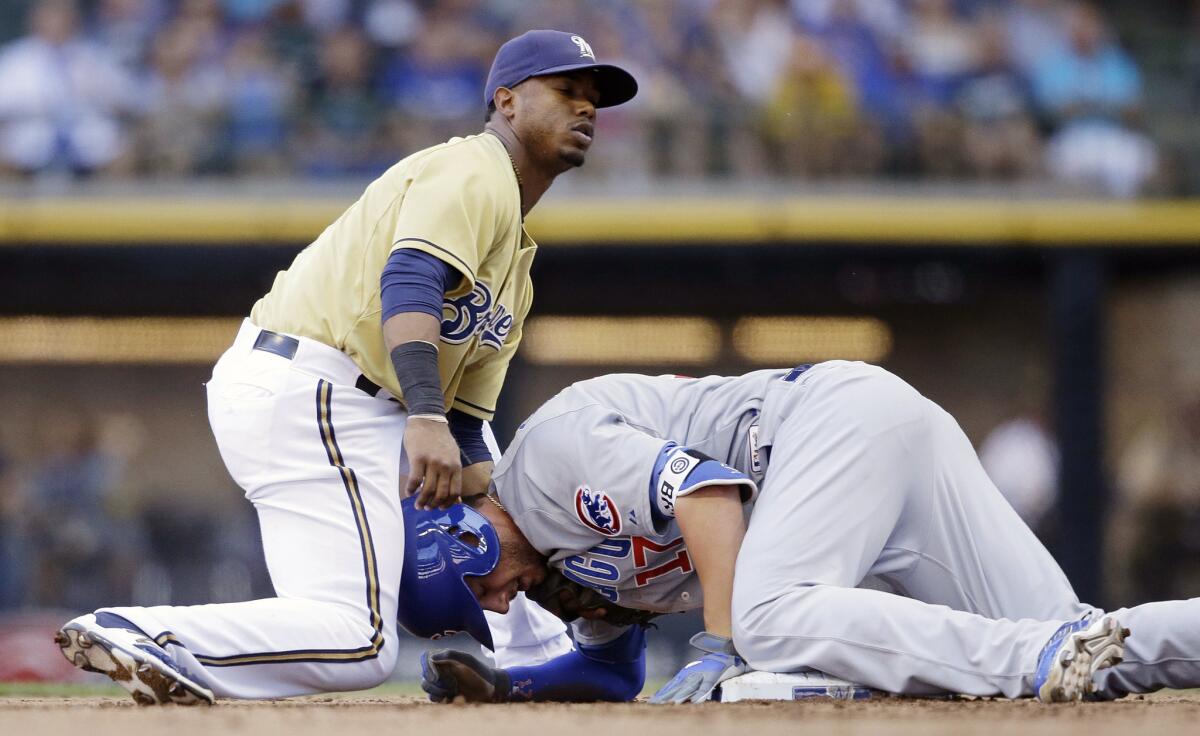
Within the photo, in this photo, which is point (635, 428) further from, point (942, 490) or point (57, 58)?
point (57, 58)

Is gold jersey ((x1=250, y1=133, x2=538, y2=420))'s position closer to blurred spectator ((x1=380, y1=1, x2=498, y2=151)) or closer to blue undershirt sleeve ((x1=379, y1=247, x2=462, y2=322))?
blue undershirt sleeve ((x1=379, y1=247, x2=462, y2=322))

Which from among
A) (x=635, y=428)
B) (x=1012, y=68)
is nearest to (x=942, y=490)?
(x=635, y=428)

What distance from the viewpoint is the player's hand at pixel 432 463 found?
11.4ft

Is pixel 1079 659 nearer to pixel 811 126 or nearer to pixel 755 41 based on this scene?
pixel 811 126

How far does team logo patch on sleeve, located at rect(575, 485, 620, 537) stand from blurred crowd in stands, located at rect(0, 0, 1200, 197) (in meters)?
6.33

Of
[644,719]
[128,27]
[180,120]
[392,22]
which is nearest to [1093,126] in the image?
[392,22]

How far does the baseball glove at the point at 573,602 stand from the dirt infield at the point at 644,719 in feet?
1.54

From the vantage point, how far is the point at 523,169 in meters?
4.05

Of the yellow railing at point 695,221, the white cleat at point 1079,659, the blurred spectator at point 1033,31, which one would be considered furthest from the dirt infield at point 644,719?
the blurred spectator at point 1033,31

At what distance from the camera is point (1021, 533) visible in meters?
3.61

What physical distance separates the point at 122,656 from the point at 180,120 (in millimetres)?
7140

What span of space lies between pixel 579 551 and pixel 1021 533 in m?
0.99

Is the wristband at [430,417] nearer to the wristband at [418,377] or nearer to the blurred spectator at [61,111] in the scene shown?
the wristband at [418,377]

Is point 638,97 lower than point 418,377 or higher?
higher
